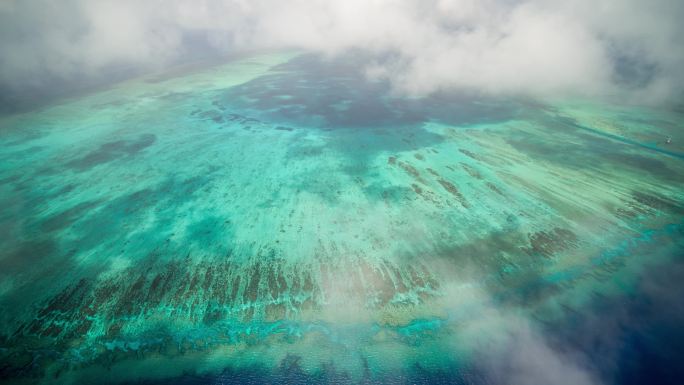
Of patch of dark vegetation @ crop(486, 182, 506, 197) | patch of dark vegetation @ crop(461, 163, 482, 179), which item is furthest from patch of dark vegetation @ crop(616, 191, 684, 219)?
patch of dark vegetation @ crop(461, 163, 482, 179)

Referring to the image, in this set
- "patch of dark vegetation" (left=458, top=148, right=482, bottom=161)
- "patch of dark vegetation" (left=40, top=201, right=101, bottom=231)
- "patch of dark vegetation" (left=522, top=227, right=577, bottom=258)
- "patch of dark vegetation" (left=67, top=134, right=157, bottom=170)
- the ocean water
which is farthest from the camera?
"patch of dark vegetation" (left=458, top=148, right=482, bottom=161)

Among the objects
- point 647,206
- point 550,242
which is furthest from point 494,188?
point 647,206

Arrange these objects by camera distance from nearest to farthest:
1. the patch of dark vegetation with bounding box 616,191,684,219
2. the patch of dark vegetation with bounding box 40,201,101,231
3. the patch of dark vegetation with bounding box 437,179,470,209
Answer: the patch of dark vegetation with bounding box 40,201,101,231 → the patch of dark vegetation with bounding box 616,191,684,219 → the patch of dark vegetation with bounding box 437,179,470,209

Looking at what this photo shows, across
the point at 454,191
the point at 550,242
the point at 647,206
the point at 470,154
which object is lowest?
the point at 550,242

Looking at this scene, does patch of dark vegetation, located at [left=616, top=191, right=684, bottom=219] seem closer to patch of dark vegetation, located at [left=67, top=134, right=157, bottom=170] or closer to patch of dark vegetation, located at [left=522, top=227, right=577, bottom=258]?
patch of dark vegetation, located at [left=522, top=227, right=577, bottom=258]

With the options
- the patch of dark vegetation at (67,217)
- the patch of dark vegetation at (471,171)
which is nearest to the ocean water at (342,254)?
the patch of dark vegetation at (67,217)

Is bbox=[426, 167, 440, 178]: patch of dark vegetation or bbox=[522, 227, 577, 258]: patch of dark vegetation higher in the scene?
bbox=[426, 167, 440, 178]: patch of dark vegetation

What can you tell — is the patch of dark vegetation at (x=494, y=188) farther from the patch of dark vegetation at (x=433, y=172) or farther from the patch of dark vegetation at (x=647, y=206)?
the patch of dark vegetation at (x=647, y=206)

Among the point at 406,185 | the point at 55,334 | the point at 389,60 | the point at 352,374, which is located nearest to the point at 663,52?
the point at 389,60

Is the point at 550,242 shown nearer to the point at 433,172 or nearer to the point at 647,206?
the point at 647,206
